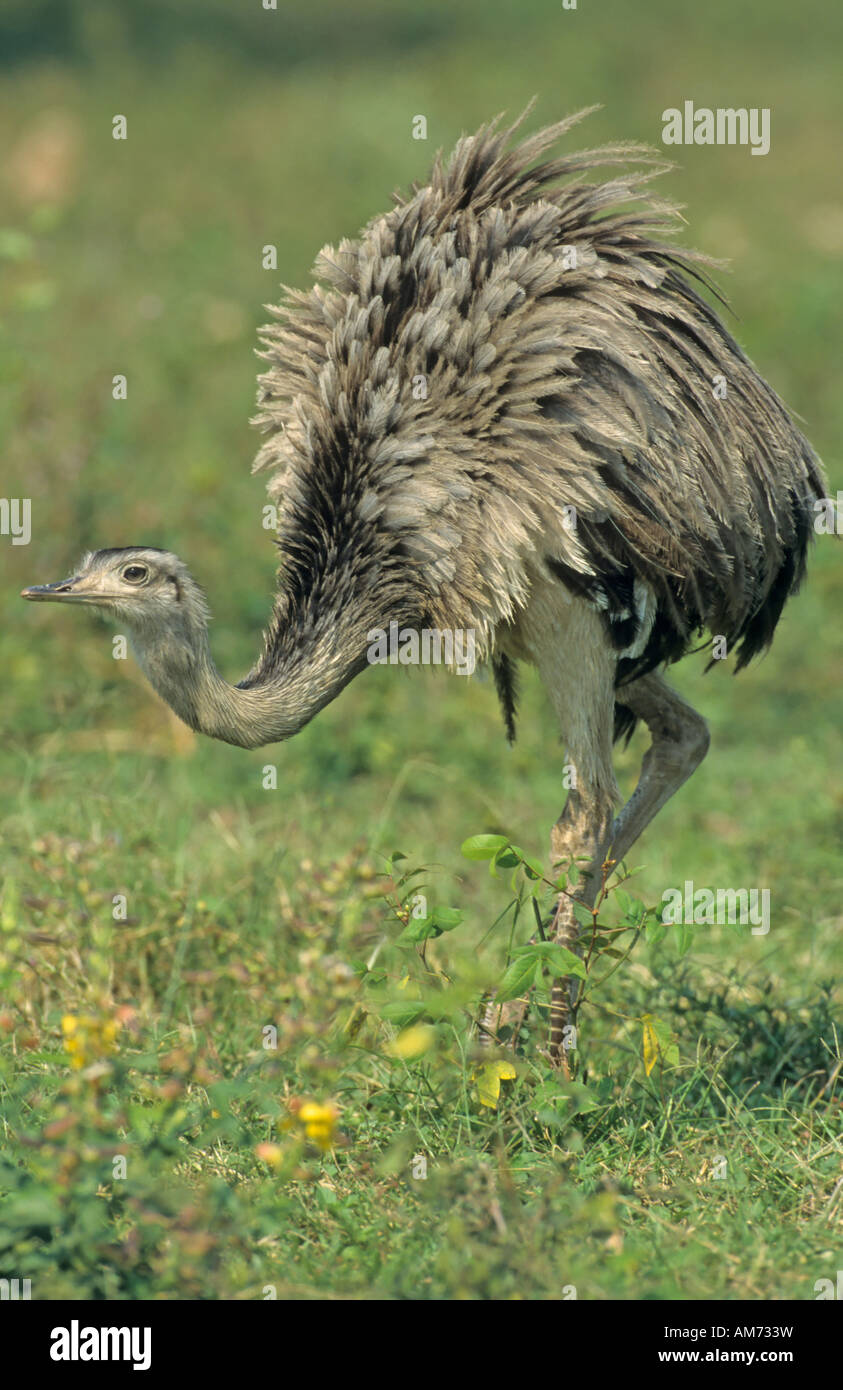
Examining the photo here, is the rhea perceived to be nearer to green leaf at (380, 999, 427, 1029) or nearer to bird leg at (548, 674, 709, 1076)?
bird leg at (548, 674, 709, 1076)

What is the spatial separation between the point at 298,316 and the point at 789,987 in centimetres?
228

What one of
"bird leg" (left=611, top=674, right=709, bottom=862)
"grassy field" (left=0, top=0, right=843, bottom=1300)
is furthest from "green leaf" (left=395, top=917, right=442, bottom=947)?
"bird leg" (left=611, top=674, right=709, bottom=862)

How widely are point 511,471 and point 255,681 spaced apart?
31.4 inches

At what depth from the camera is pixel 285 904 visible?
4715 mm

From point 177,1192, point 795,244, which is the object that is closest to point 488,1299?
point 177,1192

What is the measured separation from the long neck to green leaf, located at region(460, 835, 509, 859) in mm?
613

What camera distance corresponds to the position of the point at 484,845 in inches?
140

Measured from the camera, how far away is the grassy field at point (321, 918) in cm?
321

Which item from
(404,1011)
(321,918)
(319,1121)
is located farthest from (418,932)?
(321,918)

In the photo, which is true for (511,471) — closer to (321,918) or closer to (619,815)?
(619,815)

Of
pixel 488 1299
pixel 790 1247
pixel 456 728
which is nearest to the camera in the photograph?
pixel 488 1299

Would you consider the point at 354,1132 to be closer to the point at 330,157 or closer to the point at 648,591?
the point at 648,591

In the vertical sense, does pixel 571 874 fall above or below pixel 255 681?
below

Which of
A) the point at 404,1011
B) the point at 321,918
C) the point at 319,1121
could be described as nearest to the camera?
the point at 319,1121
